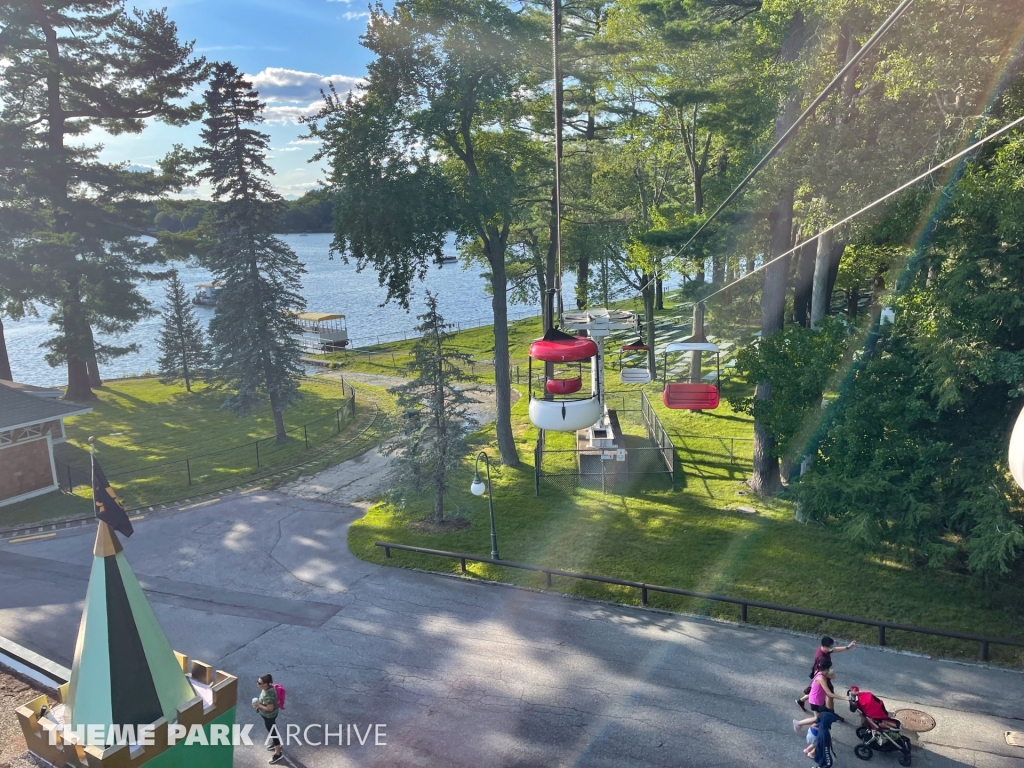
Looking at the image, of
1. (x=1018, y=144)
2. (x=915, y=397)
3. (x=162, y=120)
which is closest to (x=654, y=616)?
(x=915, y=397)

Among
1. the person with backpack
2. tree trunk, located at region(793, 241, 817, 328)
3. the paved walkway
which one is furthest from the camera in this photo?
tree trunk, located at region(793, 241, 817, 328)

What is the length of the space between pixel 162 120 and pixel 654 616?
33902 mm

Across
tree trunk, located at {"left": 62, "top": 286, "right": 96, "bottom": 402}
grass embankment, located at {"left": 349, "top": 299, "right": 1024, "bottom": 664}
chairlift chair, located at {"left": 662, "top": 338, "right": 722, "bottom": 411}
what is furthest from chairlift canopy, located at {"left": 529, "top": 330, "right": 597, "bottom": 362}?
tree trunk, located at {"left": 62, "top": 286, "right": 96, "bottom": 402}

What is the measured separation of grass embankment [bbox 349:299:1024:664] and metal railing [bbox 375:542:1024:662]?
0.22 metres

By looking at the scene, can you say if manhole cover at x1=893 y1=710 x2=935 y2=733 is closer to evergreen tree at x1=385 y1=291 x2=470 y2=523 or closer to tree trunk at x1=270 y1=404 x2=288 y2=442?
evergreen tree at x1=385 y1=291 x2=470 y2=523

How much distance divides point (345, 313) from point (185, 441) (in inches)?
2059

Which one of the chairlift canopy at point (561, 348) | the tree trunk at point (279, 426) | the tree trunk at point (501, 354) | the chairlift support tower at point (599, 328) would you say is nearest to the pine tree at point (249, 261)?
the tree trunk at point (279, 426)

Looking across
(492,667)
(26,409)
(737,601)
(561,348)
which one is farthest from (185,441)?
(737,601)

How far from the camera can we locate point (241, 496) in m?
22.0

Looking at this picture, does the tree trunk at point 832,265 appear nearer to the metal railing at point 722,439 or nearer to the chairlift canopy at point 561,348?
the metal railing at point 722,439

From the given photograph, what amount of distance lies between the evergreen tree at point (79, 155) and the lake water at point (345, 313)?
205 inches

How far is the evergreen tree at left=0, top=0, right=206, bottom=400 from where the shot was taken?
30297 mm

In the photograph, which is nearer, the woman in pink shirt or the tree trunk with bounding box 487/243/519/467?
the woman in pink shirt

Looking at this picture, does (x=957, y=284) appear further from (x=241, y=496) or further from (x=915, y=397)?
(x=241, y=496)
